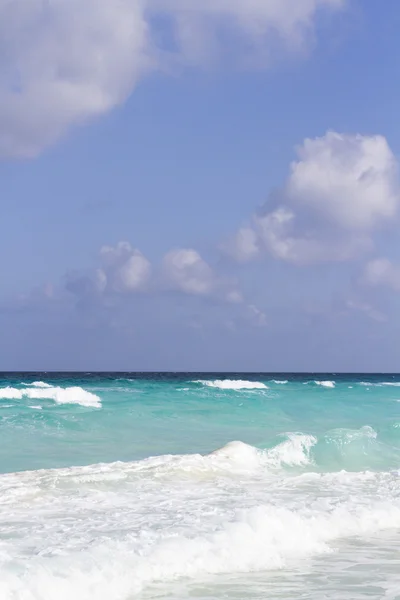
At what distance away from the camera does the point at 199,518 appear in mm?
7285

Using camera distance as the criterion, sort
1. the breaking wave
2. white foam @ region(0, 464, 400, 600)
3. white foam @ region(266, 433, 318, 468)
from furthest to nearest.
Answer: the breaking wave
white foam @ region(266, 433, 318, 468)
white foam @ region(0, 464, 400, 600)

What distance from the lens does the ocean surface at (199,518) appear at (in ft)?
17.5

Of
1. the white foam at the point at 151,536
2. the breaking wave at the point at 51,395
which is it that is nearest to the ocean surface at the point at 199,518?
the white foam at the point at 151,536

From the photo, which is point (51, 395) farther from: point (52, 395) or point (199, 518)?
point (199, 518)

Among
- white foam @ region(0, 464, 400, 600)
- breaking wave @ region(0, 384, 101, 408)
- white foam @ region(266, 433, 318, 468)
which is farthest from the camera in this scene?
breaking wave @ region(0, 384, 101, 408)

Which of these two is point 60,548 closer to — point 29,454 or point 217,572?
point 217,572

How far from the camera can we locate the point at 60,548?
598 centimetres

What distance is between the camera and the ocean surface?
17.5ft

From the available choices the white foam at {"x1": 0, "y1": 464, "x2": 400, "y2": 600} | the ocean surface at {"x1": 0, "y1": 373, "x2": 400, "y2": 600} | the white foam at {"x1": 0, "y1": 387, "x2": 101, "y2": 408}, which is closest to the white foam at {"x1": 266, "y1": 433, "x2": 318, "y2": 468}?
the ocean surface at {"x1": 0, "y1": 373, "x2": 400, "y2": 600}

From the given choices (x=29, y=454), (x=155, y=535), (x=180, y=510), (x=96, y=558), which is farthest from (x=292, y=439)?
(x=96, y=558)

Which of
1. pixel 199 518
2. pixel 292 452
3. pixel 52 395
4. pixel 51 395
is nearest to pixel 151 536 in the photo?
pixel 199 518

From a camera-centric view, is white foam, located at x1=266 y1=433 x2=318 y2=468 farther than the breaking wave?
No

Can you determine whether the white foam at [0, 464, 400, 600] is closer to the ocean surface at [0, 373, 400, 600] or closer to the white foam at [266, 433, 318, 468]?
the ocean surface at [0, 373, 400, 600]

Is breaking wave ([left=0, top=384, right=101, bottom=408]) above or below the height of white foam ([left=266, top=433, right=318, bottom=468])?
below
